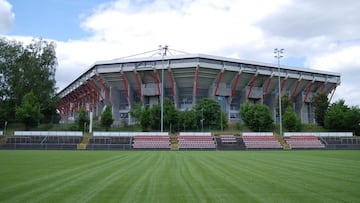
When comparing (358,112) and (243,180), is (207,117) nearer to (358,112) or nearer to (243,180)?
(358,112)

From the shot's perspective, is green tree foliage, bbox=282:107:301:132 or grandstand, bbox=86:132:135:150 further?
green tree foliage, bbox=282:107:301:132

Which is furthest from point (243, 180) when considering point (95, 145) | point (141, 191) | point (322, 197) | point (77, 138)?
point (77, 138)

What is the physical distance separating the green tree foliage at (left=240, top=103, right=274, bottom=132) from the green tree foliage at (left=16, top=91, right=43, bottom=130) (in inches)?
1490

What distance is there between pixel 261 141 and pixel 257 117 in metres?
9.54

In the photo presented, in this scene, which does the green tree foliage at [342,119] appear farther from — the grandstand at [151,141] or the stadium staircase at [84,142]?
the stadium staircase at [84,142]

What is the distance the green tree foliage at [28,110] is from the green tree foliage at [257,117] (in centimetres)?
3785

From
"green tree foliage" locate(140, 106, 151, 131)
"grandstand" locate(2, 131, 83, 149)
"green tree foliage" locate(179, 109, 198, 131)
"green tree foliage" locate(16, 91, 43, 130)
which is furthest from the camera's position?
"green tree foliage" locate(179, 109, 198, 131)

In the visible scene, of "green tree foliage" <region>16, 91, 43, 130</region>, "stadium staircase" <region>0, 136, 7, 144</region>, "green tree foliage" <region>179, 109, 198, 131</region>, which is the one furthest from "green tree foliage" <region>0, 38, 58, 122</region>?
"green tree foliage" <region>179, 109, 198, 131</region>

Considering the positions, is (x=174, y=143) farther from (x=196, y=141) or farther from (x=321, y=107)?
(x=321, y=107)

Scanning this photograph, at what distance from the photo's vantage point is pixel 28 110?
2016 inches

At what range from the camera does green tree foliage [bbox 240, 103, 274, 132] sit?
54.3 m

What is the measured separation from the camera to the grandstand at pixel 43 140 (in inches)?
1607

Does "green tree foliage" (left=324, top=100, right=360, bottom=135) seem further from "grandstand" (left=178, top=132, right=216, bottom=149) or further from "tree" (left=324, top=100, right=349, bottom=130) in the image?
"grandstand" (left=178, top=132, right=216, bottom=149)

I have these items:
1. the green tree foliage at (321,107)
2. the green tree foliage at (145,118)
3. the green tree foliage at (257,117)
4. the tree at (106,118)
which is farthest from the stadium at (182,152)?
the tree at (106,118)
